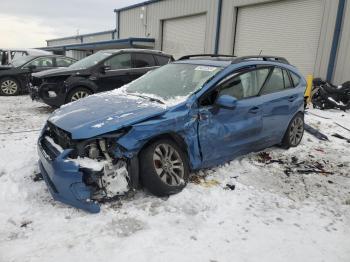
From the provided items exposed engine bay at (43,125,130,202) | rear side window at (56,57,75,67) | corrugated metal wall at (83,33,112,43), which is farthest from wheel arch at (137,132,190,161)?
corrugated metal wall at (83,33,112,43)

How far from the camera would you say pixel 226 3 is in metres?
16.3

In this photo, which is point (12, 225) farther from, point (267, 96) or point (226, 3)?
point (226, 3)

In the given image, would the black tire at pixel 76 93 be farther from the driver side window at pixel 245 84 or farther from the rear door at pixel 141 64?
the driver side window at pixel 245 84

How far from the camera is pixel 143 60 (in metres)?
9.52

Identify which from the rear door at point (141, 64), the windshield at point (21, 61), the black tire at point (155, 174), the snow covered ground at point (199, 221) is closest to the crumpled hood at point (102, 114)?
the black tire at point (155, 174)

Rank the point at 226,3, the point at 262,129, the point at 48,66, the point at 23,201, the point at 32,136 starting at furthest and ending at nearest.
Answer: the point at 226,3, the point at 48,66, the point at 32,136, the point at 262,129, the point at 23,201

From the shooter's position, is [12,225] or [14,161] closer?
[12,225]

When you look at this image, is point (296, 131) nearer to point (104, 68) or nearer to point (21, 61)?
point (104, 68)

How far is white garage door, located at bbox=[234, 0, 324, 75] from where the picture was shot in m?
13.1

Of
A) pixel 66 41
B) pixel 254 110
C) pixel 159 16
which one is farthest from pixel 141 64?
pixel 66 41

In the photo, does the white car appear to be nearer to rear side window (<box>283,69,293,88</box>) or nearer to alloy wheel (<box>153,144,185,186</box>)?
rear side window (<box>283,69,293,88</box>)

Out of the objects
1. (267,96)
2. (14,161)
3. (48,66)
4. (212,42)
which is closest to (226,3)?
(212,42)

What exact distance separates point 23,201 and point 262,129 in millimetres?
3371

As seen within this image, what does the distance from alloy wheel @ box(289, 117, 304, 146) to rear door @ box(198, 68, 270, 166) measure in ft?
3.85
